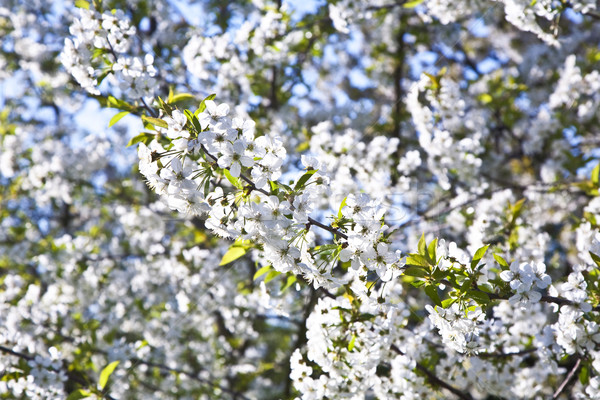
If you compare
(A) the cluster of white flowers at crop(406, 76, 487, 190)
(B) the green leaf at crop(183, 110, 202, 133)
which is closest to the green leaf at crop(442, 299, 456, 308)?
(B) the green leaf at crop(183, 110, 202, 133)

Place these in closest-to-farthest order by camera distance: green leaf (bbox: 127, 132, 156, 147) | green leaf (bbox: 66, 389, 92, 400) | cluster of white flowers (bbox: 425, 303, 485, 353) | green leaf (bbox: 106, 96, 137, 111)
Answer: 1. cluster of white flowers (bbox: 425, 303, 485, 353)
2. green leaf (bbox: 127, 132, 156, 147)
3. green leaf (bbox: 106, 96, 137, 111)
4. green leaf (bbox: 66, 389, 92, 400)

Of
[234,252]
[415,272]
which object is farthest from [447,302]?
[234,252]

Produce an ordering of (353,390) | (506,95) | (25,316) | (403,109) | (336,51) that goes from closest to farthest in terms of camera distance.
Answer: (353,390)
(25,316)
(506,95)
(403,109)
(336,51)

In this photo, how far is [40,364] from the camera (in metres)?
3.42

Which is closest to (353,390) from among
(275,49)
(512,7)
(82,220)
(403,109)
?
(512,7)

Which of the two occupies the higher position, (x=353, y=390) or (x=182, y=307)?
(x=353, y=390)

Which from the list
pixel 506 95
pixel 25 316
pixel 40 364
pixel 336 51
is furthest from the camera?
pixel 336 51

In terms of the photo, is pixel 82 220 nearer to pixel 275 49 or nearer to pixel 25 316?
pixel 25 316

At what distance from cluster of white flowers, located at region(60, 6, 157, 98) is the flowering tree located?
1 centimetres

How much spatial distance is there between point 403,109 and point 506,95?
1.22 meters

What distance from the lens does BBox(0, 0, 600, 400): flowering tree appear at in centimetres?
215

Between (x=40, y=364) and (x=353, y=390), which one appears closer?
(x=353, y=390)

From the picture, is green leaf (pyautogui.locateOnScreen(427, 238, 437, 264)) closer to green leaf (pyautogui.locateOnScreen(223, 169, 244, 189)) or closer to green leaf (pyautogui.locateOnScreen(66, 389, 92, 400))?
green leaf (pyautogui.locateOnScreen(223, 169, 244, 189))

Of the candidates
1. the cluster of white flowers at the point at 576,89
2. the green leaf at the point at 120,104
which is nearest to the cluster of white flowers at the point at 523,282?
the green leaf at the point at 120,104
